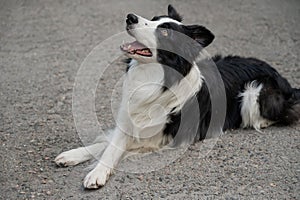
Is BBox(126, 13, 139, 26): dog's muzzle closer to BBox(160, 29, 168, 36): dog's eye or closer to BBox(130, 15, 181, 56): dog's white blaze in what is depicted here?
BBox(130, 15, 181, 56): dog's white blaze

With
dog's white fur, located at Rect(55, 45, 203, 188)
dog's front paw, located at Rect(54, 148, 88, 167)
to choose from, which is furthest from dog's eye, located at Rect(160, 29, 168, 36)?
dog's front paw, located at Rect(54, 148, 88, 167)

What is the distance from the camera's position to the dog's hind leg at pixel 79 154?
3930mm

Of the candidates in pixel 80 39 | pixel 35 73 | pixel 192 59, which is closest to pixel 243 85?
pixel 192 59

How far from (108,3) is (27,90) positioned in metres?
3.41

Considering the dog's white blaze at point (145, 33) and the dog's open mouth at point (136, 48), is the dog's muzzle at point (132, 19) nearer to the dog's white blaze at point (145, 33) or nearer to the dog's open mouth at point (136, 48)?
the dog's white blaze at point (145, 33)

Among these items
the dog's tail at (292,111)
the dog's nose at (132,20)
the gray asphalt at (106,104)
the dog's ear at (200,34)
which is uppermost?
the dog's nose at (132,20)

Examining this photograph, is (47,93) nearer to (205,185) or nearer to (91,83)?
(91,83)

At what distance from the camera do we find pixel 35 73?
5.73 metres

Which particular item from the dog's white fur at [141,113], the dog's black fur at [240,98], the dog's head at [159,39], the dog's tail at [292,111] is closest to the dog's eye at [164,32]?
the dog's head at [159,39]

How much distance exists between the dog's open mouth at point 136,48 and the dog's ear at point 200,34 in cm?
40

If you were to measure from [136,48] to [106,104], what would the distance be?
147 cm

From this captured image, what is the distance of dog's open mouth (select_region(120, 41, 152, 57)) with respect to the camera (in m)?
3.67

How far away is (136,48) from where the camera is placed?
3715mm

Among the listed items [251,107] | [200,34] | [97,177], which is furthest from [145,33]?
[251,107]
